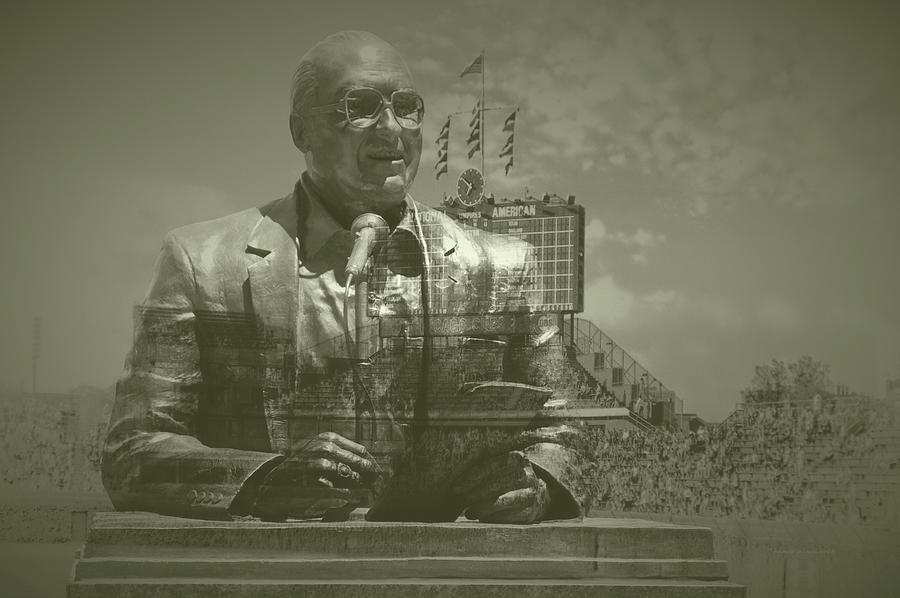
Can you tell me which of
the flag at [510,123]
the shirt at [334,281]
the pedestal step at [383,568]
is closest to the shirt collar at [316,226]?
the shirt at [334,281]

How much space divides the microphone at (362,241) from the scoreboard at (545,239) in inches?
22.9

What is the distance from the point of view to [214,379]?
5906 millimetres

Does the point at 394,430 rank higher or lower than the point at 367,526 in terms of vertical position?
higher

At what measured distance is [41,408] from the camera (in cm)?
761

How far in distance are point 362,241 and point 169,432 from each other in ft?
4.40

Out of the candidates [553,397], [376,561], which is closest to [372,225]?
[553,397]

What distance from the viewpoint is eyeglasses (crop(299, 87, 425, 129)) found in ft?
19.4

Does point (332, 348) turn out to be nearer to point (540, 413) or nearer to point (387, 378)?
point (387, 378)

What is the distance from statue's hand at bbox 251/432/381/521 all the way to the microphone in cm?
89

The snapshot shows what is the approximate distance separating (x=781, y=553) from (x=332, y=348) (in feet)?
11.9

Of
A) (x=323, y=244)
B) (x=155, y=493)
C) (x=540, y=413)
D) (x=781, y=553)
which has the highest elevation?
(x=323, y=244)

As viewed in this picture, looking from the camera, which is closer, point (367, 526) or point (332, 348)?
point (367, 526)

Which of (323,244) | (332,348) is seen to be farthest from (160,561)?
(323,244)

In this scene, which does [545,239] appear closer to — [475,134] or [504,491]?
A: [475,134]
